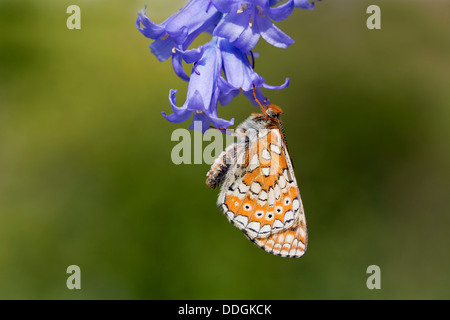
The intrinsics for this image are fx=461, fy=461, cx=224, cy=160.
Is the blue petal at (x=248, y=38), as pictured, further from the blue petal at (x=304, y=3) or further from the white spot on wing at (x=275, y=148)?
the white spot on wing at (x=275, y=148)

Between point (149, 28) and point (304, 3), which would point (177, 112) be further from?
point (304, 3)

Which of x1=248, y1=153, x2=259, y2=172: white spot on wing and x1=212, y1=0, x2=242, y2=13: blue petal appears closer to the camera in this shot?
x1=212, y1=0, x2=242, y2=13: blue petal

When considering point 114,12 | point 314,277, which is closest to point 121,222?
point 314,277

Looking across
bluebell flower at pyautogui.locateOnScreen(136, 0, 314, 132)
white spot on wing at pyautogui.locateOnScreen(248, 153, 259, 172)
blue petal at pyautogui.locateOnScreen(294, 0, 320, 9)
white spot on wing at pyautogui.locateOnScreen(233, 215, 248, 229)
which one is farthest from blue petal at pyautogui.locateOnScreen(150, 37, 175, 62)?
white spot on wing at pyautogui.locateOnScreen(233, 215, 248, 229)

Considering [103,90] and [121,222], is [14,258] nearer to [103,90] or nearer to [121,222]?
[121,222]

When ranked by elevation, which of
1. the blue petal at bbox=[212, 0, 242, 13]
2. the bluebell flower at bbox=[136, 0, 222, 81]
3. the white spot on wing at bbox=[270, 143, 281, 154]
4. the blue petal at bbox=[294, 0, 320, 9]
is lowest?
the white spot on wing at bbox=[270, 143, 281, 154]

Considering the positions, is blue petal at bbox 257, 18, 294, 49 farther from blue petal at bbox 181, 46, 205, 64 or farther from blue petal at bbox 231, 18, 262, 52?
blue petal at bbox 181, 46, 205, 64

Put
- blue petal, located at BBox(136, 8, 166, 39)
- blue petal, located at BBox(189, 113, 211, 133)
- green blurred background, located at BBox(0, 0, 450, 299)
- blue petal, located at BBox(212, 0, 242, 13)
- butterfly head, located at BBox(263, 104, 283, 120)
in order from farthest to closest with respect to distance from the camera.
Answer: green blurred background, located at BBox(0, 0, 450, 299) < butterfly head, located at BBox(263, 104, 283, 120) < blue petal, located at BBox(189, 113, 211, 133) < blue petal, located at BBox(136, 8, 166, 39) < blue petal, located at BBox(212, 0, 242, 13)

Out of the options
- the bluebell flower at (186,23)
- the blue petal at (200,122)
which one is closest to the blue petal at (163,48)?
the bluebell flower at (186,23)
